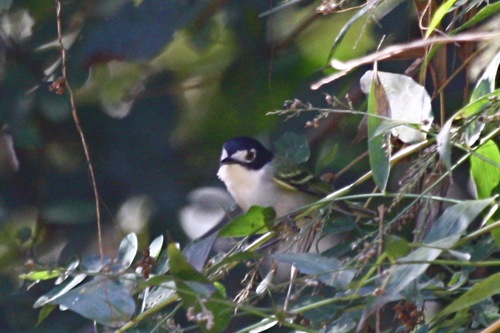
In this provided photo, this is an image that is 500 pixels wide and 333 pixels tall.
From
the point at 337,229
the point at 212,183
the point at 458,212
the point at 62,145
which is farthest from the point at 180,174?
the point at 458,212

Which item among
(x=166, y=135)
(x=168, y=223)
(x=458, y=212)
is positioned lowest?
(x=168, y=223)

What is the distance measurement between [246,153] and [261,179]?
0.09 metres

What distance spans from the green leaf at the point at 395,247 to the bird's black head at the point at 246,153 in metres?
1.49

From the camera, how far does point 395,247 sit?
1171mm

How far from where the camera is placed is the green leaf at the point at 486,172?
62.5 inches

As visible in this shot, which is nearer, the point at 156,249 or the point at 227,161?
the point at 156,249

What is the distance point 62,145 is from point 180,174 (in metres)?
0.35

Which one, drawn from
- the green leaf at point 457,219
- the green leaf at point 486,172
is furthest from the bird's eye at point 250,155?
the green leaf at point 457,219

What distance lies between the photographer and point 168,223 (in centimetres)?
286

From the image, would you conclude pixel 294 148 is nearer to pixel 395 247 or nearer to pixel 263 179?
pixel 263 179

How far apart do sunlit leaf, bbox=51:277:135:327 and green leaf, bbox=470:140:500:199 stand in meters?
0.56

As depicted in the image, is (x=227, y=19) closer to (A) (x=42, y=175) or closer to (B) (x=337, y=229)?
(A) (x=42, y=175)

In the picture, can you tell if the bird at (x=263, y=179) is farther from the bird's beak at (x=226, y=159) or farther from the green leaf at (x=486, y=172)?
the green leaf at (x=486, y=172)

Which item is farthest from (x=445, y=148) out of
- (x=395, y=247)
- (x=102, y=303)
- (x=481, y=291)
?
(x=102, y=303)
